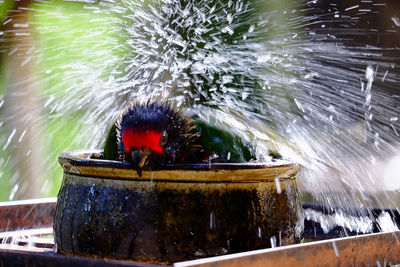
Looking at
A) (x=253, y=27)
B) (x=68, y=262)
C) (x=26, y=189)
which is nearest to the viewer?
(x=68, y=262)

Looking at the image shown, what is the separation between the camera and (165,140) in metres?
1.04

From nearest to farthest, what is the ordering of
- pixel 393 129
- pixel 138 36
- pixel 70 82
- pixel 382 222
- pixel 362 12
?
1. pixel 382 222
2. pixel 138 36
3. pixel 70 82
4. pixel 362 12
5. pixel 393 129

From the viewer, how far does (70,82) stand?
8.76 feet

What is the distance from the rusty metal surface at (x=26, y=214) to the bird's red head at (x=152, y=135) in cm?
51

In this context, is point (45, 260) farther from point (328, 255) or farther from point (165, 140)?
point (328, 255)

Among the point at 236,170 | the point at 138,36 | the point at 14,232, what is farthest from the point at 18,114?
the point at 236,170

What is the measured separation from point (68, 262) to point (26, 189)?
2.68 metres

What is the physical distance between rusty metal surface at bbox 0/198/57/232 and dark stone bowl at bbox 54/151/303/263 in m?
0.43

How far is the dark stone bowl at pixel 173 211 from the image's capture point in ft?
3.32

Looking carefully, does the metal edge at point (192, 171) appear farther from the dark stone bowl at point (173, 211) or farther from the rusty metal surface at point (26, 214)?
the rusty metal surface at point (26, 214)

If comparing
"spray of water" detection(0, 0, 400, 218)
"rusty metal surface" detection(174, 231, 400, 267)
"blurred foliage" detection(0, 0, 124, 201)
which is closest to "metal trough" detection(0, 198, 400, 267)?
"rusty metal surface" detection(174, 231, 400, 267)

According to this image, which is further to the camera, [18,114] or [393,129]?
→ [393,129]

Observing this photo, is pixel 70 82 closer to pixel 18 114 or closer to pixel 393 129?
pixel 18 114

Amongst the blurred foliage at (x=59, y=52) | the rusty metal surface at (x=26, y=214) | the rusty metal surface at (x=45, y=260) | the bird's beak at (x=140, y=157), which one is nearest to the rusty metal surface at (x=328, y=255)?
the rusty metal surface at (x=45, y=260)
